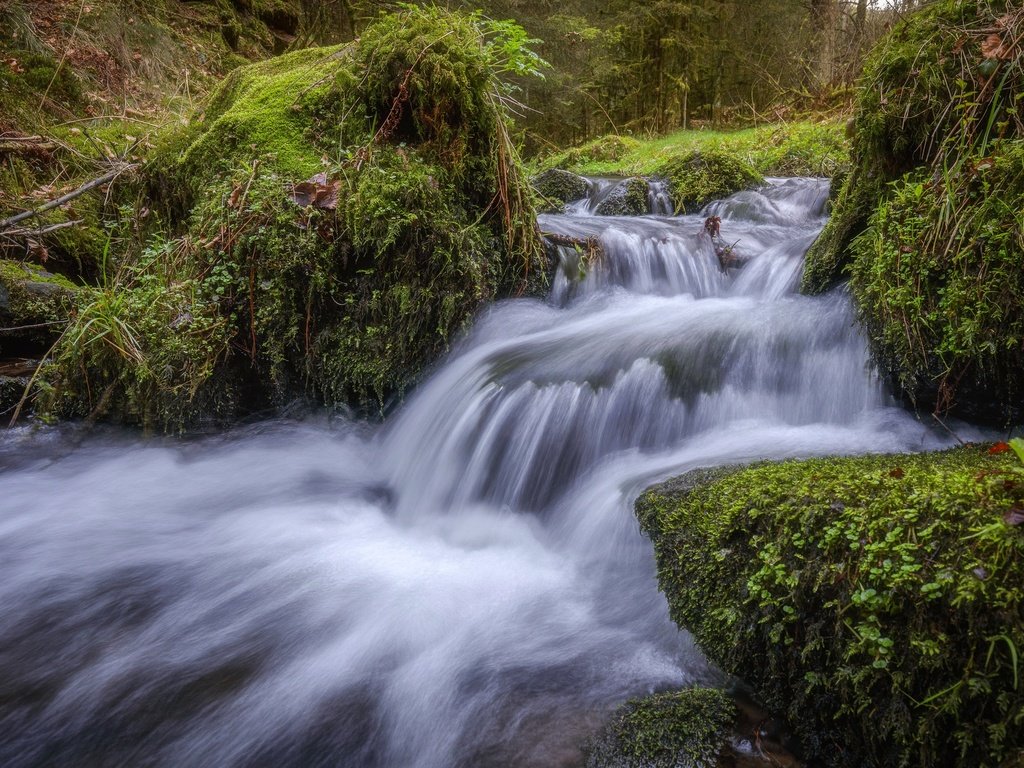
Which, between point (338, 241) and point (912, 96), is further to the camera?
point (338, 241)

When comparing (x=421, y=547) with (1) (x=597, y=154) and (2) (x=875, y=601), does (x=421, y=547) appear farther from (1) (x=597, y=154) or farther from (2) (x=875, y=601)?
(1) (x=597, y=154)

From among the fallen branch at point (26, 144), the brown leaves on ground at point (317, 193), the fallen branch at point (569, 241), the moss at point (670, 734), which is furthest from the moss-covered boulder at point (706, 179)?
the moss at point (670, 734)

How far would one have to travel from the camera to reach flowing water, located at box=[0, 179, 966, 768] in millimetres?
2082

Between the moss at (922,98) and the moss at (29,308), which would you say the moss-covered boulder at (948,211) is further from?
the moss at (29,308)

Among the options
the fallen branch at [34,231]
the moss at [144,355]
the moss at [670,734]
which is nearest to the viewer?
the moss at [670,734]

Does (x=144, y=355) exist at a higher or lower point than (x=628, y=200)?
lower

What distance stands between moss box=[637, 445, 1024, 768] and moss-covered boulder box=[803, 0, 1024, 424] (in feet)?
2.08

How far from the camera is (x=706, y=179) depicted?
816cm

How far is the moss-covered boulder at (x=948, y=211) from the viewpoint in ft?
7.64

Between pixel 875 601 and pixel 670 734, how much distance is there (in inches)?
27.1

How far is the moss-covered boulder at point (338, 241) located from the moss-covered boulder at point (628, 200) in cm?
399

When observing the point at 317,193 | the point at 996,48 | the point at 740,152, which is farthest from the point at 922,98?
the point at 740,152

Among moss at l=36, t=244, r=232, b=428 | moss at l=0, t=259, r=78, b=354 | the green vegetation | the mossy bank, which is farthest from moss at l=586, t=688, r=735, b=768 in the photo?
the green vegetation

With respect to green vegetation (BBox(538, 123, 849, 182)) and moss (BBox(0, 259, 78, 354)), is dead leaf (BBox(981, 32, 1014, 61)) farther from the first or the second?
moss (BBox(0, 259, 78, 354))
